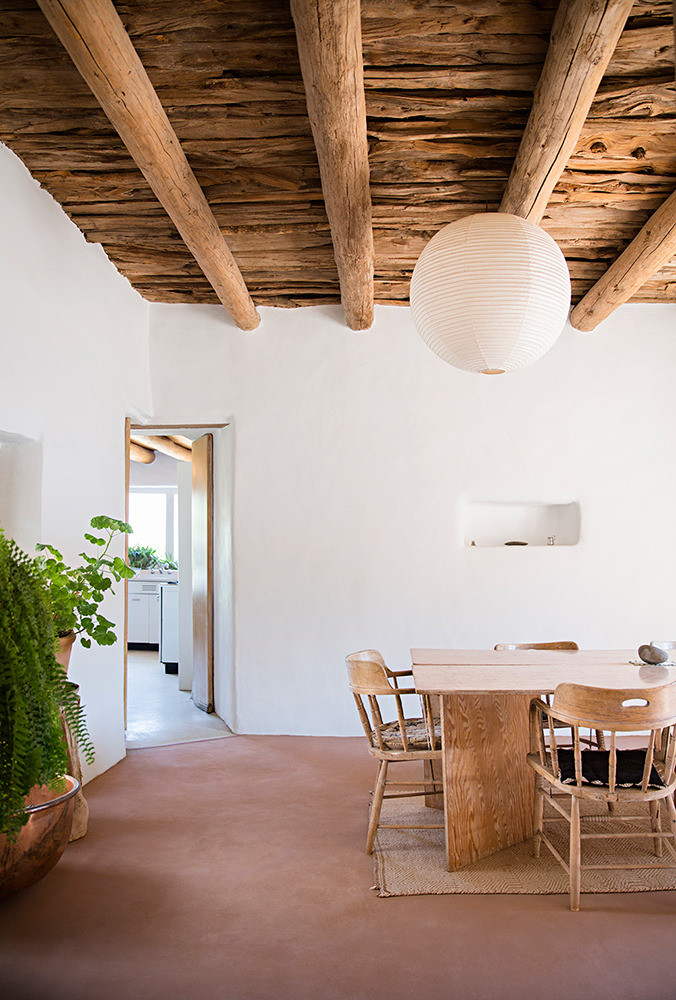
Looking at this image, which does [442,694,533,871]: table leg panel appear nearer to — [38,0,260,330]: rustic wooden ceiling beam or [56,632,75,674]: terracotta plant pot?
[56,632,75,674]: terracotta plant pot

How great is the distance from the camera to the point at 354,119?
2814 millimetres

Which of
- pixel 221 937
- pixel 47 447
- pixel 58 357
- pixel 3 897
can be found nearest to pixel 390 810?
pixel 221 937

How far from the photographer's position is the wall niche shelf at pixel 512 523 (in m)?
5.53

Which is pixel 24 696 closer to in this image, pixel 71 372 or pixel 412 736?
pixel 412 736

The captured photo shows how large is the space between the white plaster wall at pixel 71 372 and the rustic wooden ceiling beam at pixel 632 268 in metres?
3.17

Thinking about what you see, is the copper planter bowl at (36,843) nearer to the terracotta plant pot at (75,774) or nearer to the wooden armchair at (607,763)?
the terracotta plant pot at (75,774)

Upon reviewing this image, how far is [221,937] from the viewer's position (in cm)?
251

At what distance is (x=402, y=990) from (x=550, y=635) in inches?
133

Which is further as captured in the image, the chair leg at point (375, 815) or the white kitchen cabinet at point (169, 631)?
the white kitchen cabinet at point (169, 631)

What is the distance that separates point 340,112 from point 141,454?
22.9ft

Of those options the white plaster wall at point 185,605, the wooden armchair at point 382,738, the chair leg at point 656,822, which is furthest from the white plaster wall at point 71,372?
the chair leg at point 656,822

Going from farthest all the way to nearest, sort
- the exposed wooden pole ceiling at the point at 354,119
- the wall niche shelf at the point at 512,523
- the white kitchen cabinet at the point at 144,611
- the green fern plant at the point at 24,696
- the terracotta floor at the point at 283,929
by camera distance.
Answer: the white kitchen cabinet at the point at 144,611 → the wall niche shelf at the point at 512,523 → the exposed wooden pole ceiling at the point at 354,119 → the green fern plant at the point at 24,696 → the terracotta floor at the point at 283,929

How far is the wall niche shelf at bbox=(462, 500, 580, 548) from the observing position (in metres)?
5.53

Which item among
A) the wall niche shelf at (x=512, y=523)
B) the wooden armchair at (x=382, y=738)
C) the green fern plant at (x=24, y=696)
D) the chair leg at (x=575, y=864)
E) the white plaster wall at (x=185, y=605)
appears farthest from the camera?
the white plaster wall at (x=185, y=605)
